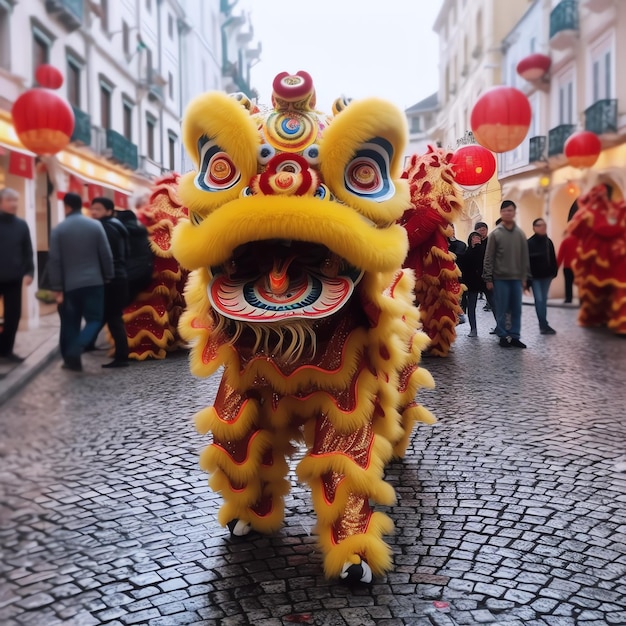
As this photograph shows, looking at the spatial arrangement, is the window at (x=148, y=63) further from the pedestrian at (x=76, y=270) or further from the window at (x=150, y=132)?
the pedestrian at (x=76, y=270)

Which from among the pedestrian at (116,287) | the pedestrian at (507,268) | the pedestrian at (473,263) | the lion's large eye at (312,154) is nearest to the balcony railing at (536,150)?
the pedestrian at (473,263)

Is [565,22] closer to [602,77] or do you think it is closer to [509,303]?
[602,77]

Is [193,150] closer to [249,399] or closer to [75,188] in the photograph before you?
[249,399]

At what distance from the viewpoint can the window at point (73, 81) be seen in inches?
595

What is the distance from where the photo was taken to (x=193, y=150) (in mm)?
2734

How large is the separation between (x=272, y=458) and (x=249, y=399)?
29 centimetres

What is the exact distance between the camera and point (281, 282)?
2477 millimetres

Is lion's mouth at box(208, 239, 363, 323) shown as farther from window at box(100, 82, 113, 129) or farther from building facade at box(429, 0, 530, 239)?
window at box(100, 82, 113, 129)

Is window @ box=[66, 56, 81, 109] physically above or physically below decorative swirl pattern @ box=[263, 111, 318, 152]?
above

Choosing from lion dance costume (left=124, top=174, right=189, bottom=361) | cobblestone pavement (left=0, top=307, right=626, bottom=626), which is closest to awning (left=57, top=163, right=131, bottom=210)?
lion dance costume (left=124, top=174, right=189, bottom=361)

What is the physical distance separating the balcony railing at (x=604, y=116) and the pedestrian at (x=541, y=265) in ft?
24.9

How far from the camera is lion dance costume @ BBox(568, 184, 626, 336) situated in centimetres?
1040

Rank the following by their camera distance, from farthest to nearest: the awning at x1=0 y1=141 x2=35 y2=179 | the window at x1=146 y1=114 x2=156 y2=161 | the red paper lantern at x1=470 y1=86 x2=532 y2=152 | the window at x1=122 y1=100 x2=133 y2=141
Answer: the window at x1=146 y1=114 x2=156 y2=161 < the window at x1=122 y1=100 x2=133 y2=141 < the awning at x1=0 y1=141 x2=35 y2=179 < the red paper lantern at x1=470 y1=86 x2=532 y2=152

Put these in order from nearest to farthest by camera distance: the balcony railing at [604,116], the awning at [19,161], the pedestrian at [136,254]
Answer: the pedestrian at [136,254], the awning at [19,161], the balcony railing at [604,116]
